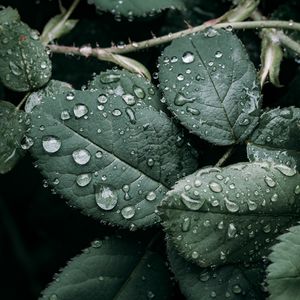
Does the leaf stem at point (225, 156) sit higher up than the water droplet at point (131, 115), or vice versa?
the water droplet at point (131, 115)

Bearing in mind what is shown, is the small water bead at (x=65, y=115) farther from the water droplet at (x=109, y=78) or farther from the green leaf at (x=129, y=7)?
the green leaf at (x=129, y=7)

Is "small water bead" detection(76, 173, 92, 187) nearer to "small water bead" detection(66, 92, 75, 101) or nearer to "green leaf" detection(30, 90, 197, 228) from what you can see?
"green leaf" detection(30, 90, 197, 228)

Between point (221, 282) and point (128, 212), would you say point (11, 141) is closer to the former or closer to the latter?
point (128, 212)

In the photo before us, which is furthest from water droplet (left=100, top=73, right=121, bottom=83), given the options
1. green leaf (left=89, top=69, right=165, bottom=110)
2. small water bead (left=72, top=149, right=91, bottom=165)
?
small water bead (left=72, top=149, right=91, bottom=165)

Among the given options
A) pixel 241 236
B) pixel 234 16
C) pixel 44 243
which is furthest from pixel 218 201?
pixel 44 243

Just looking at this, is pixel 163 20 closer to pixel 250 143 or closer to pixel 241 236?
pixel 250 143

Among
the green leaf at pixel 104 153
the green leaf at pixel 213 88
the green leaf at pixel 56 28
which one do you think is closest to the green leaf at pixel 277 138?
the green leaf at pixel 213 88

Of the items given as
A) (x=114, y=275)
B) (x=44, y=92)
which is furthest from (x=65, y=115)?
(x=114, y=275)

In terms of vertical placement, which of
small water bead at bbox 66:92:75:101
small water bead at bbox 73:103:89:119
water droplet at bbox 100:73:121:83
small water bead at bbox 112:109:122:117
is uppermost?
water droplet at bbox 100:73:121:83
